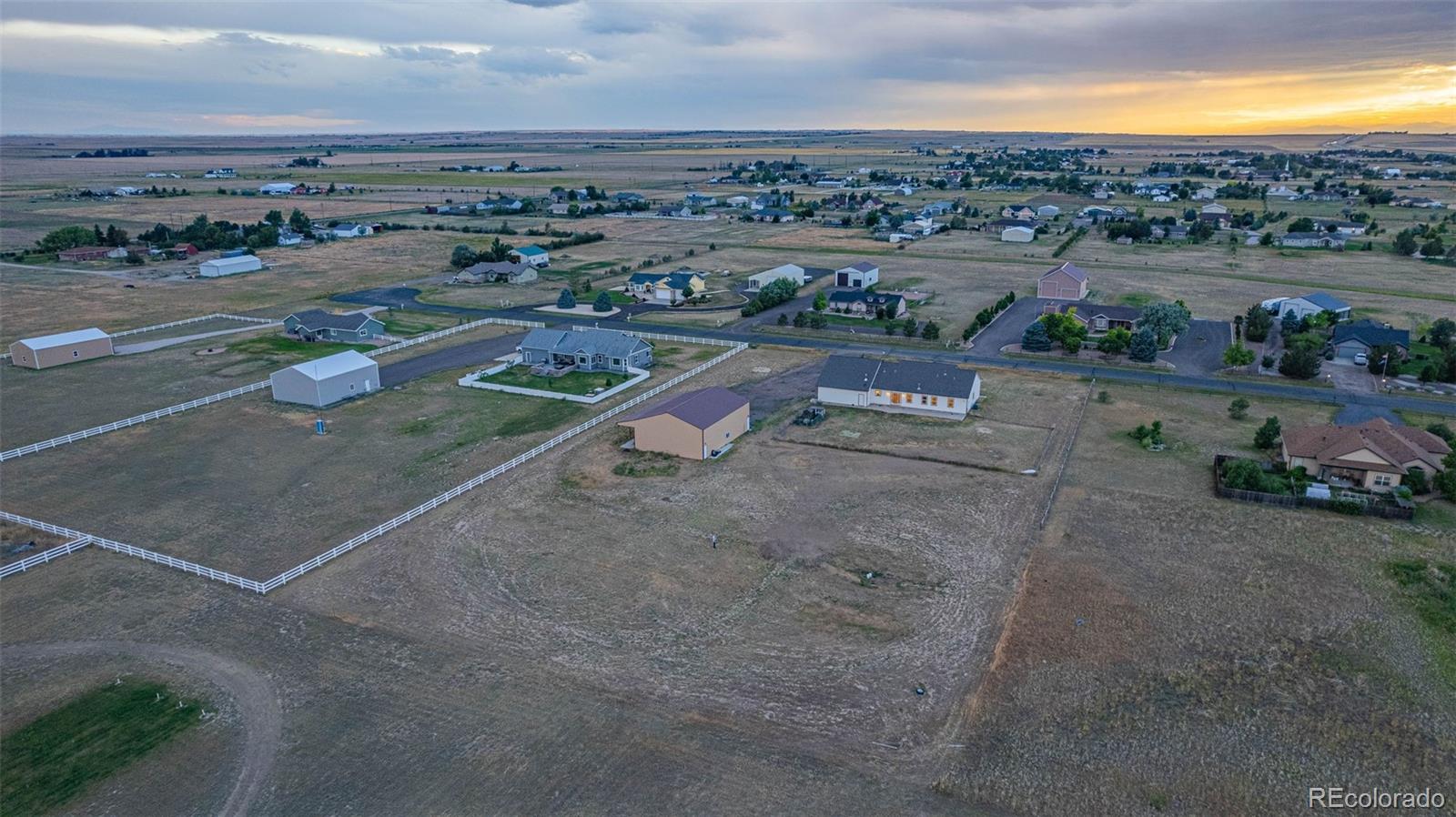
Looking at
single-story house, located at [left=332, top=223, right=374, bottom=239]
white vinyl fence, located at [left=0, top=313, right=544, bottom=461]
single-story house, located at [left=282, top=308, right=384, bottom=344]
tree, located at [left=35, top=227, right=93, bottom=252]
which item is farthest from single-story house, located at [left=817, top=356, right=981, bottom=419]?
tree, located at [left=35, top=227, right=93, bottom=252]

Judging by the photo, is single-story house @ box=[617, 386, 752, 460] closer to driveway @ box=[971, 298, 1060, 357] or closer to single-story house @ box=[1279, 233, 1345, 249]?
driveway @ box=[971, 298, 1060, 357]

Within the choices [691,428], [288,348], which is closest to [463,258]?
[288,348]

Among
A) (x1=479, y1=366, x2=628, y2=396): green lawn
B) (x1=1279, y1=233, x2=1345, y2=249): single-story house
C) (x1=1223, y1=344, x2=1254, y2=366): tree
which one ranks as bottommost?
(x1=479, y1=366, x2=628, y2=396): green lawn

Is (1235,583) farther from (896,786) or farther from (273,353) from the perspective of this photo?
(273,353)

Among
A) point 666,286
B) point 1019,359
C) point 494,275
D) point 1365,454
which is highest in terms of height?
point 494,275

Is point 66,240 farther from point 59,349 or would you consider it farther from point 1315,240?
point 1315,240

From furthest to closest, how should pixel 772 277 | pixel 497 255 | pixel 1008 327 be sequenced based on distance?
1. pixel 497 255
2. pixel 772 277
3. pixel 1008 327

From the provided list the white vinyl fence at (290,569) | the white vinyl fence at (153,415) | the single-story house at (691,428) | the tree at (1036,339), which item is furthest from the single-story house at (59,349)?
the tree at (1036,339)
